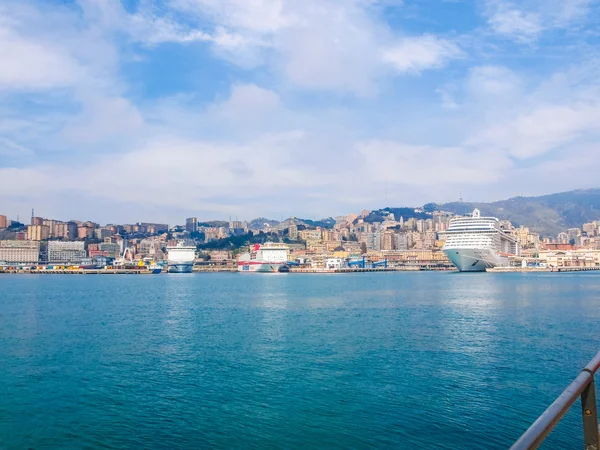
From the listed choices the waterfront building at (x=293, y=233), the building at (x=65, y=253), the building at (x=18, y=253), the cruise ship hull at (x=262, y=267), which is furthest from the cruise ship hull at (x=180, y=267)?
the waterfront building at (x=293, y=233)

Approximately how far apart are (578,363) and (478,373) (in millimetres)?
2814

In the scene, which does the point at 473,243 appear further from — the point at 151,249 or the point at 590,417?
the point at 151,249

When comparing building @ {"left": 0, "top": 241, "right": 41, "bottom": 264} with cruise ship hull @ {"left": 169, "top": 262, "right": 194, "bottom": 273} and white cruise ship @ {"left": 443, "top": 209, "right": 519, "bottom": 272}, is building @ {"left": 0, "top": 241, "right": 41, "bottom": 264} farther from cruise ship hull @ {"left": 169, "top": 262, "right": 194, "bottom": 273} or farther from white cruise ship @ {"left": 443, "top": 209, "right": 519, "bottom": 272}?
white cruise ship @ {"left": 443, "top": 209, "right": 519, "bottom": 272}

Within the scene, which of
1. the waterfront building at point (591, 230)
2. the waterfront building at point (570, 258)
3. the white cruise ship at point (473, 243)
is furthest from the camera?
the waterfront building at point (591, 230)

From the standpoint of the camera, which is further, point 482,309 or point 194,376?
point 482,309

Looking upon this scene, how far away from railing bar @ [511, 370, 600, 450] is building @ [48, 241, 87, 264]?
136 meters

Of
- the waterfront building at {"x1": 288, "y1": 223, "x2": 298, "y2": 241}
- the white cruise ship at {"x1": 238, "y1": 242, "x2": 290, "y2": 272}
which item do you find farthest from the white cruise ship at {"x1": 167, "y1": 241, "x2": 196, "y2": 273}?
the waterfront building at {"x1": 288, "y1": 223, "x2": 298, "y2": 241}

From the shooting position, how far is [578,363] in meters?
12.4

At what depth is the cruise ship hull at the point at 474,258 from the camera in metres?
66.6

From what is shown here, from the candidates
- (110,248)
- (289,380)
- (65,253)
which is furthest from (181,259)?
(289,380)

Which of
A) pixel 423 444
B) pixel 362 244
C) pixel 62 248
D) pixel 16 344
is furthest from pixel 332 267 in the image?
pixel 423 444

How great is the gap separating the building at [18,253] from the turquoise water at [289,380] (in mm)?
112014

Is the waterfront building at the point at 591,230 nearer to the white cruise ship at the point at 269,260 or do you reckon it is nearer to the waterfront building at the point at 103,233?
the white cruise ship at the point at 269,260

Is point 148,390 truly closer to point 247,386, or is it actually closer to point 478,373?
point 247,386
